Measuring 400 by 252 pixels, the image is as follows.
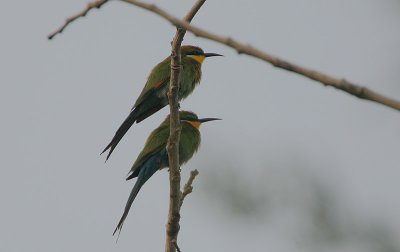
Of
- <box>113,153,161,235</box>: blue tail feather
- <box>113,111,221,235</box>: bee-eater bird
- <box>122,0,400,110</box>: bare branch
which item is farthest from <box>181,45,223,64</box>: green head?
<box>122,0,400,110</box>: bare branch

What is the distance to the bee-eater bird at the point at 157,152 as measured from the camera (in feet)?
12.3

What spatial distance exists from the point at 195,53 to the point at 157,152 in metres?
0.86

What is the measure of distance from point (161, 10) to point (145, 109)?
3269 millimetres

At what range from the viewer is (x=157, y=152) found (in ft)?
12.6

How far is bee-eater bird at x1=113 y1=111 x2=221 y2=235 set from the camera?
148 inches

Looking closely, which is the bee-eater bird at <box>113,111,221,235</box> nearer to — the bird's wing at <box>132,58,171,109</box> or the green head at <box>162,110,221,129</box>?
the green head at <box>162,110,221,129</box>

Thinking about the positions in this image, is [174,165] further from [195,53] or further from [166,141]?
[195,53]

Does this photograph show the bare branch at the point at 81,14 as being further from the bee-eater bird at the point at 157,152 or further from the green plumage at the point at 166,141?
the green plumage at the point at 166,141

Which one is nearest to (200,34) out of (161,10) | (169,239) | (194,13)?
(161,10)

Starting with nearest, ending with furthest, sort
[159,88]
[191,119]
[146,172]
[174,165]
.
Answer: [174,165] < [146,172] < [159,88] < [191,119]

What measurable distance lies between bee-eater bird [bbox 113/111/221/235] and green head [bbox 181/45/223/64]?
46 cm

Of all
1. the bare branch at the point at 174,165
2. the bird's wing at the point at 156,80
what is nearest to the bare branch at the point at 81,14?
the bare branch at the point at 174,165

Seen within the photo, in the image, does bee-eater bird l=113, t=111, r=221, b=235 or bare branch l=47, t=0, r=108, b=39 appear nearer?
bare branch l=47, t=0, r=108, b=39

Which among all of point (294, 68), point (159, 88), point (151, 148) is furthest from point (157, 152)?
point (294, 68)
